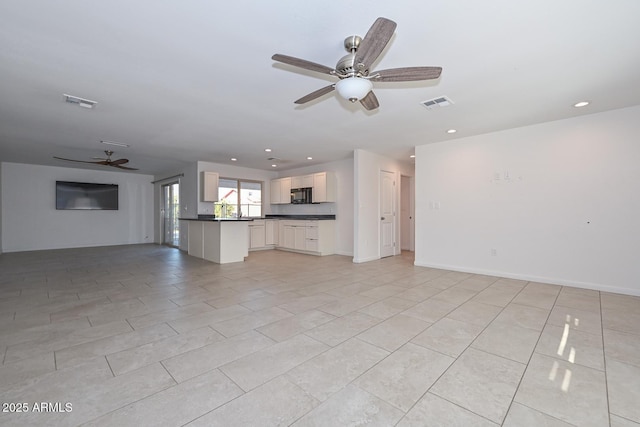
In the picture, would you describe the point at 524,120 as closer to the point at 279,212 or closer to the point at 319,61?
the point at 319,61

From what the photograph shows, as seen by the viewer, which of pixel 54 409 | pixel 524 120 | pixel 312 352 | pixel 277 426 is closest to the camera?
pixel 277 426

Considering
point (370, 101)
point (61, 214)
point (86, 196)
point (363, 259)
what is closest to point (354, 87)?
point (370, 101)

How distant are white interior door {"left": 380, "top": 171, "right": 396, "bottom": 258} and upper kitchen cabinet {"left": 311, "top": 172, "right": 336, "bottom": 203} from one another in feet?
4.19

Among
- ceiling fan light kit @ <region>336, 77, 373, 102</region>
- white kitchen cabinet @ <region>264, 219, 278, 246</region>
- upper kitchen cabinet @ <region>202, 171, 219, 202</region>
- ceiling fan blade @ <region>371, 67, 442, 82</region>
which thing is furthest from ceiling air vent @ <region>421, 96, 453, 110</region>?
white kitchen cabinet @ <region>264, 219, 278, 246</region>

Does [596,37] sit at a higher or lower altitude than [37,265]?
higher

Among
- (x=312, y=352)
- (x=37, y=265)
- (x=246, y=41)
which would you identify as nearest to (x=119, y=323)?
(x=312, y=352)

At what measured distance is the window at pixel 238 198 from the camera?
7.73 metres

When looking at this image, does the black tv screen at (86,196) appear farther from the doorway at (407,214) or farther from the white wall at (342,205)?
the doorway at (407,214)

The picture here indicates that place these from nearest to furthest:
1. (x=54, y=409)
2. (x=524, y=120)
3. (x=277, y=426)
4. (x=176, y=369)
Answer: (x=277, y=426)
(x=54, y=409)
(x=176, y=369)
(x=524, y=120)

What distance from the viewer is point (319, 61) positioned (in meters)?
2.43

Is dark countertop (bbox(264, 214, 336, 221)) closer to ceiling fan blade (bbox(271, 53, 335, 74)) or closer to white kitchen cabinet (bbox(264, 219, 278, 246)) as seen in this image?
white kitchen cabinet (bbox(264, 219, 278, 246))

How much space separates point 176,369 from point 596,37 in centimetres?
400

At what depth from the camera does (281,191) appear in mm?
8258

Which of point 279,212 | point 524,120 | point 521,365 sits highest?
point 524,120
